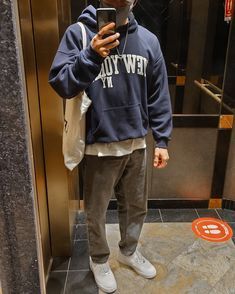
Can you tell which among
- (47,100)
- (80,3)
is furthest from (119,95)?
(80,3)

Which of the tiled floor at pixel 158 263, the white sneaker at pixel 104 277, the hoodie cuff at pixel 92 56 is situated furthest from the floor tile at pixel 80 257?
the hoodie cuff at pixel 92 56

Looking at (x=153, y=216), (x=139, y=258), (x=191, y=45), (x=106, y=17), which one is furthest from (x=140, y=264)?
(x=191, y=45)

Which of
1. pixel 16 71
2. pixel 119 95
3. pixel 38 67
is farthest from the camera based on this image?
pixel 38 67

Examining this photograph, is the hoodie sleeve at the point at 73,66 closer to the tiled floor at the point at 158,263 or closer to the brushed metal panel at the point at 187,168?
the tiled floor at the point at 158,263

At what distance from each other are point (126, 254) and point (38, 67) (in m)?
1.13

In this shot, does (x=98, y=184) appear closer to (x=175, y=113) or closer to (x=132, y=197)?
(x=132, y=197)

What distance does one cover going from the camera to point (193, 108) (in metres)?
2.32

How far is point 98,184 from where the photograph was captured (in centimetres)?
155

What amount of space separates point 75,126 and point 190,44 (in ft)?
3.96

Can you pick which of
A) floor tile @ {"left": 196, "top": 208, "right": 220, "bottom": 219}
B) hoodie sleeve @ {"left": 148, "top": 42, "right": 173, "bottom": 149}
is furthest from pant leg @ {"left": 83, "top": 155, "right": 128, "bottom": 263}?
floor tile @ {"left": 196, "top": 208, "right": 220, "bottom": 219}

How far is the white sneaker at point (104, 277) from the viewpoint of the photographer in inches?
68.2

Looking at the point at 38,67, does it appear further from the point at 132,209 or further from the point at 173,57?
the point at 173,57

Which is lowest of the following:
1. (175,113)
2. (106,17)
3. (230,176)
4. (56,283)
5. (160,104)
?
(56,283)

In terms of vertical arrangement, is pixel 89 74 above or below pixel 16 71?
below
